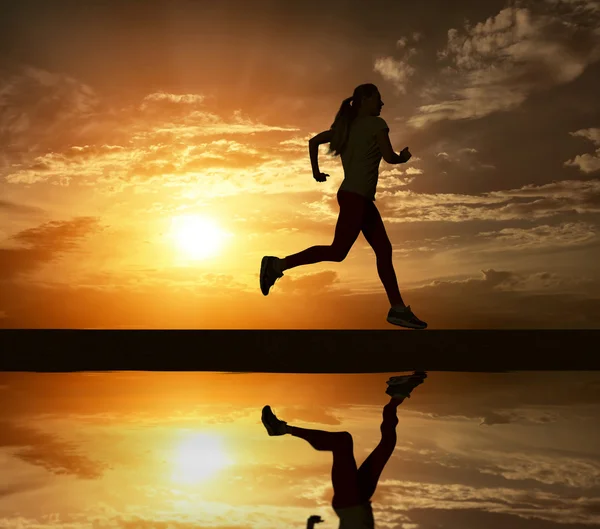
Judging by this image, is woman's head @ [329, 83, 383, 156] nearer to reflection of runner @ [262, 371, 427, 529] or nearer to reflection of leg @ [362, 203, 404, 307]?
reflection of leg @ [362, 203, 404, 307]

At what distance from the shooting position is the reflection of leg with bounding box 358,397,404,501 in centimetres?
291

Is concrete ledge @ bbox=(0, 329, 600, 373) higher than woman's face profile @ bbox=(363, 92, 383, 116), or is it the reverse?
woman's face profile @ bbox=(363, 92, 383, 116)

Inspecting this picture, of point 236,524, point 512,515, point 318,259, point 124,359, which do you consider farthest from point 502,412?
point 124,359

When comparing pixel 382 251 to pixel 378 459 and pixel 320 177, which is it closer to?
pixel 320 177

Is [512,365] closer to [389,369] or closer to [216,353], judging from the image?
[389,369]

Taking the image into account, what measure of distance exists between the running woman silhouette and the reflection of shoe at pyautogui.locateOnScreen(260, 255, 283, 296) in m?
0.03

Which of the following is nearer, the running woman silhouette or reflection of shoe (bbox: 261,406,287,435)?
reflection of shoe (bbox: 261,406,287,435)

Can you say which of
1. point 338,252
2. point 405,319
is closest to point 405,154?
point 338,252

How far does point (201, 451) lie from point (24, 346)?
575 cm

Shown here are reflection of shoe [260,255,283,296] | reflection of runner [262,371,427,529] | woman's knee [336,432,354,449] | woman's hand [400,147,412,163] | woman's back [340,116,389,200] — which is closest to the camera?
reflection of runner [262,371,427,529]

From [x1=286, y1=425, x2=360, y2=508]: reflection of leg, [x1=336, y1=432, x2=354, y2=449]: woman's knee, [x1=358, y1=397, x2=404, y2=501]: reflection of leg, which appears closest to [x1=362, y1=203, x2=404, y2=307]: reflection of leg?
[x1=358, y1=397, x2=404, y2=501]: reflection of leg

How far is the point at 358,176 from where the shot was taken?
8.03 metres

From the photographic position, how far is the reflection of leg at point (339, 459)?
278 centimetres

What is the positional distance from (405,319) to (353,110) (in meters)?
2.23
